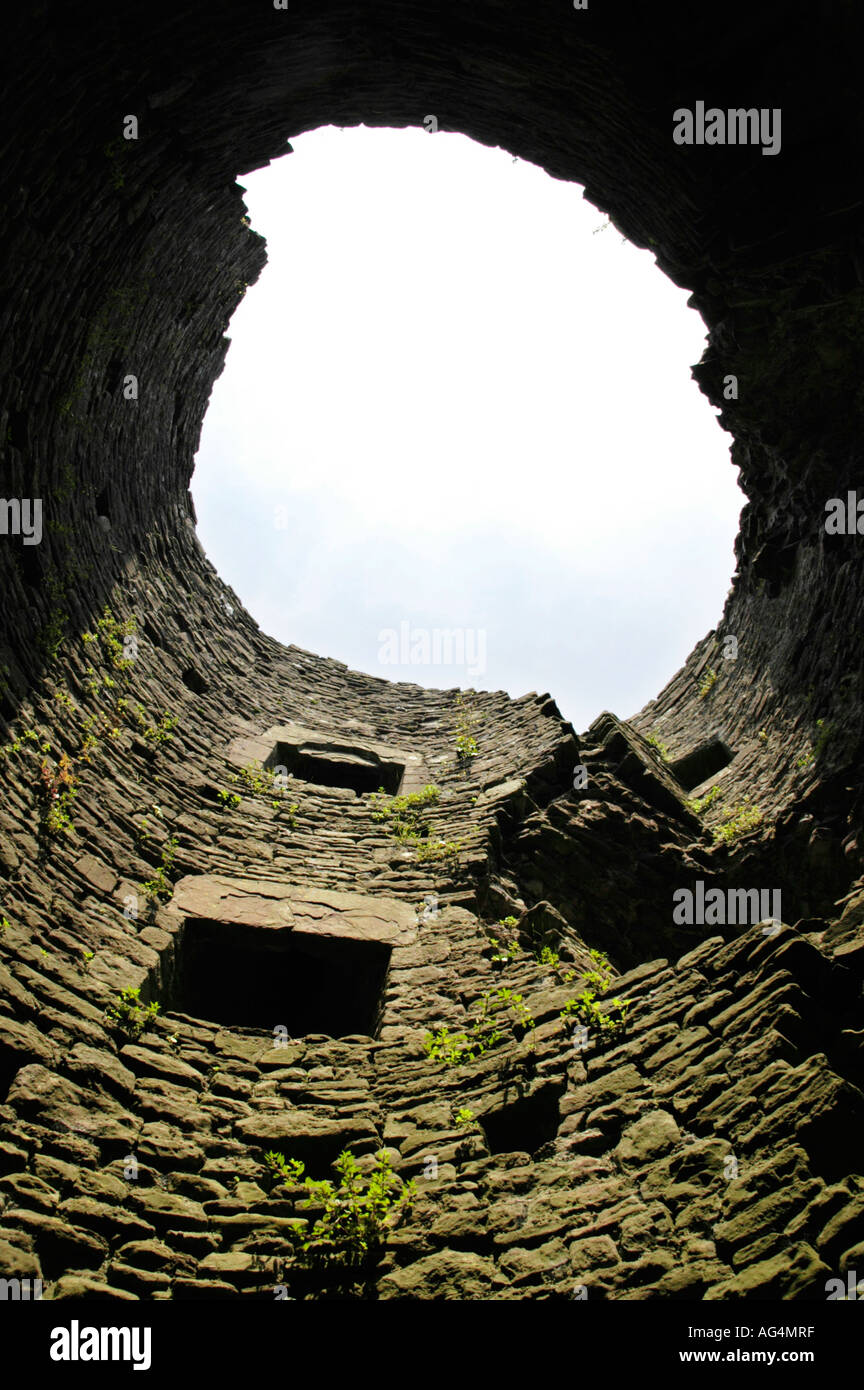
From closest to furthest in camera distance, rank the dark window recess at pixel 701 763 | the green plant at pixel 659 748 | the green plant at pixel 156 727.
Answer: the green plant at pixel 156 727 → the dark window recess at pixel 701 763 → the green plant at pixel 659 748

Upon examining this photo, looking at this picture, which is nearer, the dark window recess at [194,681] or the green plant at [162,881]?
the green plant at [162,881]

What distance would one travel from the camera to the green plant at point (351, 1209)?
3.49 meters

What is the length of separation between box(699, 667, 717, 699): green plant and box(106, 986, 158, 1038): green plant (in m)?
8.45

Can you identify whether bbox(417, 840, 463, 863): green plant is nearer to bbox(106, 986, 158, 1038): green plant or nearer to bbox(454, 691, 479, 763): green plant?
bbox(454, 691, 479, 763): green plant

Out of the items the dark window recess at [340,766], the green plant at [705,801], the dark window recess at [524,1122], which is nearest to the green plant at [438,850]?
the dark window recess at [340,766]

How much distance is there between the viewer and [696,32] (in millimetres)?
5707

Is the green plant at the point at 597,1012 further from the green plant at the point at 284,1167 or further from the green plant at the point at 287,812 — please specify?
the green plant at the point at 287,812

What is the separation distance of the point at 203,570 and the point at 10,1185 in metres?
8.81

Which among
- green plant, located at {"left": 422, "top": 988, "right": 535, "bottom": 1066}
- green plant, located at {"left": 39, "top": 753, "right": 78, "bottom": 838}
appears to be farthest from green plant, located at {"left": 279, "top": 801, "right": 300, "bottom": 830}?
green plant, located at {"left": 422, "top": 988, "right": 535, "bottom": 1066}

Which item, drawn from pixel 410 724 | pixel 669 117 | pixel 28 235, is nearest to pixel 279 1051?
pixel 28 235

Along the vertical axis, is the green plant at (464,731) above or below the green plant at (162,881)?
above

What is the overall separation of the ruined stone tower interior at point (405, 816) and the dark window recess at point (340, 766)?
5cm

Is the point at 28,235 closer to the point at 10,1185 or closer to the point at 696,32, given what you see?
the point at 696,32
